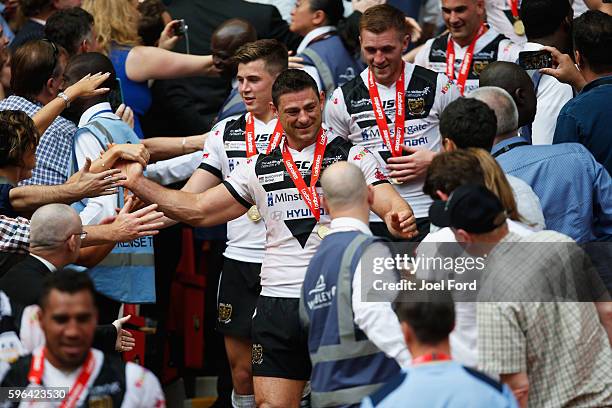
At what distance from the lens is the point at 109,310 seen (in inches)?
326

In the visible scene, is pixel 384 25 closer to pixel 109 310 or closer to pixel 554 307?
pixel 109 310

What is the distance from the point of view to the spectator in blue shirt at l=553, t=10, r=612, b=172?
7598 mm

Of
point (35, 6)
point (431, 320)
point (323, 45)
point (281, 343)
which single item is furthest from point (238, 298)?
point (35, 6)

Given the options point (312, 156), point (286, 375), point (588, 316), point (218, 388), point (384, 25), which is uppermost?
point (384, 25)

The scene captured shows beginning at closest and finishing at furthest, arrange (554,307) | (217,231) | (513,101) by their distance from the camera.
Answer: (554,307) < (513,101) < (217,231)

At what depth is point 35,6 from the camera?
34.0ft

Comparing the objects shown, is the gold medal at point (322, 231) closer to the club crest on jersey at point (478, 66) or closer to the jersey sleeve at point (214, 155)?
the jersey sleeve at point (214, 155)

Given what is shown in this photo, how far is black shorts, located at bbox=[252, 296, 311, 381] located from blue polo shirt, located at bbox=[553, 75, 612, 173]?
205 cm

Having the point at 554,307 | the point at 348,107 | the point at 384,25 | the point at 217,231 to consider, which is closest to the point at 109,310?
the point at 217,231

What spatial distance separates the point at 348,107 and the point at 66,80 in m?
2.00

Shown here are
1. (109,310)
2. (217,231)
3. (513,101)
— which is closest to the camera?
(513,101)

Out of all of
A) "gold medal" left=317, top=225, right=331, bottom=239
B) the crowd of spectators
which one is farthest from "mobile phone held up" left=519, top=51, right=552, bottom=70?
"gold medal" left=317, top=225, right=331, bottom=239

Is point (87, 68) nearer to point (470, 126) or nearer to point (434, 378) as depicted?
point (470, 126)

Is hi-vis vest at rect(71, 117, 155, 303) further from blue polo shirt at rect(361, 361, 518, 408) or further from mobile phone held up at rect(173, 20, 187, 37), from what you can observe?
blue polo shirt at rect(361, 361, 518, 408)
